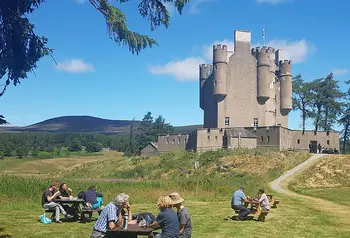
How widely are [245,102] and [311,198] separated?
119 feet

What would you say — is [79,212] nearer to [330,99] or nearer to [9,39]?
[9,39]

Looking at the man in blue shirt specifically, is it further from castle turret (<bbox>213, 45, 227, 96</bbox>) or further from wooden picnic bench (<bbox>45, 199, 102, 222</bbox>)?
castle turret (<bbox>213, 45, 227, 96</bbox>)

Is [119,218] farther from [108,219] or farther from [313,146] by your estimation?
[313,146]

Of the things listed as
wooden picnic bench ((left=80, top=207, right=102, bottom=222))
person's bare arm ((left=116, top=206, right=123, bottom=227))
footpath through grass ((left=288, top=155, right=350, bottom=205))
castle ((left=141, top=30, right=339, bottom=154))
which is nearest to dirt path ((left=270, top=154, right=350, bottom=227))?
footpath through grass ((left=288, top=155, right=350, bottom=205))

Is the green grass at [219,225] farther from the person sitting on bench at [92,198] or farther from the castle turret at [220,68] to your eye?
the castle turret at [220,68]

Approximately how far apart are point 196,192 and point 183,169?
24.5 meters

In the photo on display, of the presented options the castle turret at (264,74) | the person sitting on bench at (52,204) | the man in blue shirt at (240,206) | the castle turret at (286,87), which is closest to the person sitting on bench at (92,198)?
the person sitting on bench at (52,204)

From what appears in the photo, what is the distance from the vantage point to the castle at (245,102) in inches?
2259

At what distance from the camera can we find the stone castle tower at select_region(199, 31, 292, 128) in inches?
2381

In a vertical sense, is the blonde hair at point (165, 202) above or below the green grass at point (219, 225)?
above

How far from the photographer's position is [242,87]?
6116 centimetres

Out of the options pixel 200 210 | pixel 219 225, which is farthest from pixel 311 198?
pixel 219 225

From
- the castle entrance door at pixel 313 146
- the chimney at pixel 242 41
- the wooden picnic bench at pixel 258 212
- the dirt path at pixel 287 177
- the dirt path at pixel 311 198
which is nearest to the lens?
the wooden picnic bench at pixel 258 212

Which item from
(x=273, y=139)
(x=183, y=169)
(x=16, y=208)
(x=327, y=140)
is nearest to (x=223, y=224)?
(x=16, y=208)
